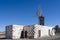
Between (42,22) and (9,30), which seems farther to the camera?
(42,22)

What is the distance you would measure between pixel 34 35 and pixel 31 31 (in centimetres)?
116

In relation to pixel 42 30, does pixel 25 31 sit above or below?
below

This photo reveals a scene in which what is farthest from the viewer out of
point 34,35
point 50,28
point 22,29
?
point 50,28

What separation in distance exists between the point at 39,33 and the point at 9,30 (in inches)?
268

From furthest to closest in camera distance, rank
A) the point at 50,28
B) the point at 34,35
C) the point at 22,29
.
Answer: the point at 50,28
the point at 22,29
the point at 34,35

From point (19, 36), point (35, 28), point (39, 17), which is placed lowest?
point (19, 36)

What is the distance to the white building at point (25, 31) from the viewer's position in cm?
2828

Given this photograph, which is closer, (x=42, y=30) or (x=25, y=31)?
(x=42, y=30)

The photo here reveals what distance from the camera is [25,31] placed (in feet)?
98.4

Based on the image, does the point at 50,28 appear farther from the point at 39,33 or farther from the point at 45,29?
the point at 39,33

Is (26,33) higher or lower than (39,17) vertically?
lower

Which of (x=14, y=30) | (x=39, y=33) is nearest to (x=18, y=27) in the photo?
(x=14, y=30)

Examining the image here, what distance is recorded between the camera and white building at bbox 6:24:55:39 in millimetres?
28281

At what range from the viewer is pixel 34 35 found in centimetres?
2817
